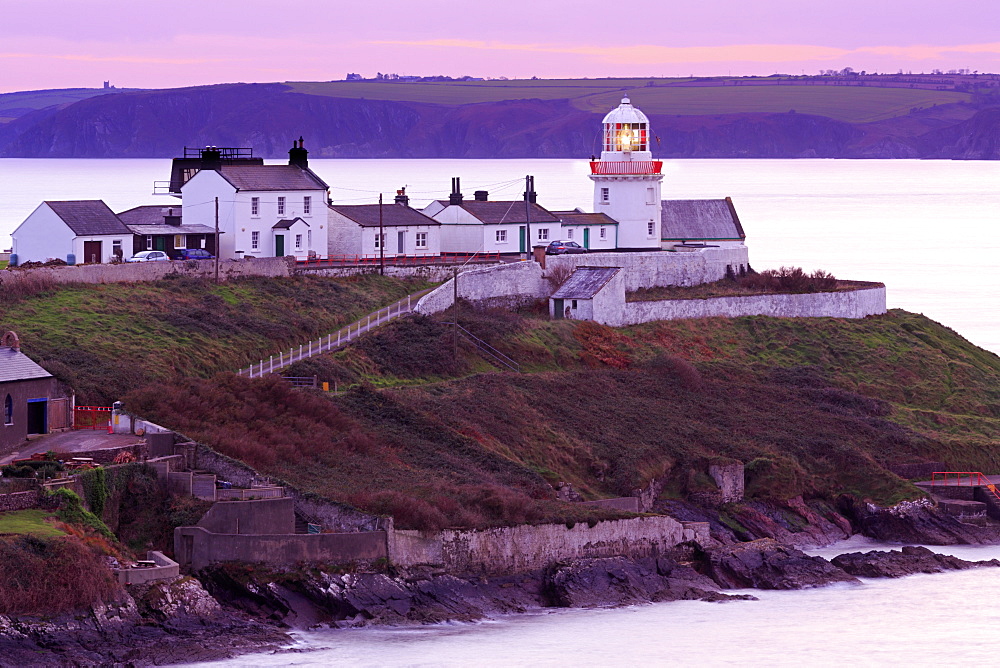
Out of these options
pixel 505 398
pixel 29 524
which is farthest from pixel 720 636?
pixel 505 398

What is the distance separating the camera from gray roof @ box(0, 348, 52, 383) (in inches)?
1561

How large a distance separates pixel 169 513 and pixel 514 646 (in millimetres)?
7957

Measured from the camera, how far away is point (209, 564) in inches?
1432

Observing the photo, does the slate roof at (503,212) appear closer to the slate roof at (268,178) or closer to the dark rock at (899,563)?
the slate roof at (268,178)

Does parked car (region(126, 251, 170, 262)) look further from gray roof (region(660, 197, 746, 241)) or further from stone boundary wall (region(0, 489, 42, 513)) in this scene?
gray roof (region(660, 197, 746, 241))

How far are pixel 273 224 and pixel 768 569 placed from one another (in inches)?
1096

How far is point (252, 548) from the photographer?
3647 cm

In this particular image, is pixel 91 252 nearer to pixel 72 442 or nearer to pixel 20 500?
pixel 72 442

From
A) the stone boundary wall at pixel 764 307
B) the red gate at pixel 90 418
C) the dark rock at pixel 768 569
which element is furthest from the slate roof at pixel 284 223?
the dark rock at pixel 768 569

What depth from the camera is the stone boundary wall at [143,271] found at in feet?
174

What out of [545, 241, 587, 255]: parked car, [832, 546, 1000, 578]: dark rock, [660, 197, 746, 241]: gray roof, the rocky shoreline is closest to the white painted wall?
[545, 241, 587, 255]: parked car

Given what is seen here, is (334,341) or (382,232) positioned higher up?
(382,232)

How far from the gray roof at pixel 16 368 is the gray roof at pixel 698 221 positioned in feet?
139

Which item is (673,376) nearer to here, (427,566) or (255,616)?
(427,566)
